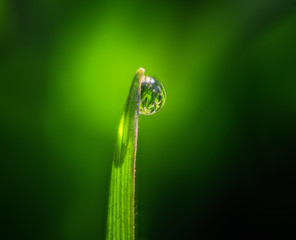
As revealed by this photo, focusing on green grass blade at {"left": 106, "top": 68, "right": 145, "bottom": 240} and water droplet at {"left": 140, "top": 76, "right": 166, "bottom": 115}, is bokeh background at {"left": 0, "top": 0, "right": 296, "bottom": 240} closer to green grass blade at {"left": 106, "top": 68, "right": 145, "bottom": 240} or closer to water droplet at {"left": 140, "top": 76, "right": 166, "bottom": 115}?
water droplet at {"left": 140, "top": 76, "right": 166, "bottom": 115}

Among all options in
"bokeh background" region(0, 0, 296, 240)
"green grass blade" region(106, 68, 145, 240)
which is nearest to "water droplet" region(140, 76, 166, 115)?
"green grass blade" region(106, 68, 145, 240)

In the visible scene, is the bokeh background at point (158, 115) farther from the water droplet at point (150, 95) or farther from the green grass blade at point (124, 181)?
the green grass blade at point (124, 181)

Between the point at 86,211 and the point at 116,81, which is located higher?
the point at 116,81

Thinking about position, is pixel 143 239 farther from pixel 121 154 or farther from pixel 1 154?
pixel 121 154

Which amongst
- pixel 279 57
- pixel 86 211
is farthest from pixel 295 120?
pixel 86 211

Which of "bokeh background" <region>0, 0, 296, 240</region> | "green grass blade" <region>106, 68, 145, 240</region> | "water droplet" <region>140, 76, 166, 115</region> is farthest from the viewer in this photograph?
"bokeh background" <region>0, 0, 296, 240</region>

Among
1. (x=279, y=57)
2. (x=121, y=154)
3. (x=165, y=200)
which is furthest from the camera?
(x=279, y=57)

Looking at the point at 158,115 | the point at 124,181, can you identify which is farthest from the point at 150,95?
the point at 158,115
